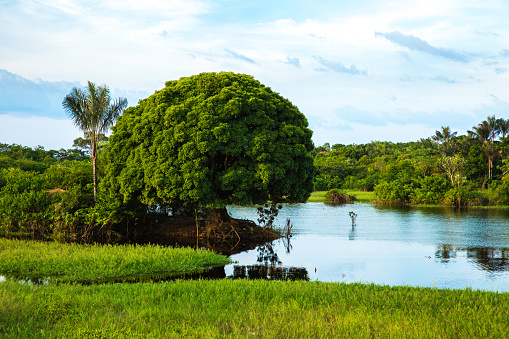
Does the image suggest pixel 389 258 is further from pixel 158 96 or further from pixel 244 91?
pixel 158 96

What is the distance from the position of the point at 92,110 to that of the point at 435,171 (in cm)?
5707

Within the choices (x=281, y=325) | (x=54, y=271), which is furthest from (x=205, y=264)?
(x=281, y=325)

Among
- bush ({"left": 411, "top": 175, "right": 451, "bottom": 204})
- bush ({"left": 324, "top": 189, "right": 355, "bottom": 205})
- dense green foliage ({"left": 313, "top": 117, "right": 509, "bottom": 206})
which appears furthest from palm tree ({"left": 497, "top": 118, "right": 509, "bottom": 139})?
bush ({"left": 324, "top": 189, "right": 355, "bottom": 205})

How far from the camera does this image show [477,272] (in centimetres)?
1750

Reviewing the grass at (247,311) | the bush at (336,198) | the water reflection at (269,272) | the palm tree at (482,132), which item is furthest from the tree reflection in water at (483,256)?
the palm tree at (482,132)

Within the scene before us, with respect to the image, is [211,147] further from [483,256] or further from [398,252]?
[483,256]

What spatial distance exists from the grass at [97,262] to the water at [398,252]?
1830 mm

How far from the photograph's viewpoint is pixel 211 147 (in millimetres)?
22172

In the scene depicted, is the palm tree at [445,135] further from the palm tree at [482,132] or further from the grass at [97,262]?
the grass at [97,262]

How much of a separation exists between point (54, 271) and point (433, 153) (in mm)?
79661

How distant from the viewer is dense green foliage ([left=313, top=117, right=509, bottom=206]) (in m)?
54.7

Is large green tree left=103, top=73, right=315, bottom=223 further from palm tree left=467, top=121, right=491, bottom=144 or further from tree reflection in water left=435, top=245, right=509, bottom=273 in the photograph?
palm tree left=467, top=121, right=491, bottom=144

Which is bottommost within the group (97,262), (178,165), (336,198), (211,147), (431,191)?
(97,262)

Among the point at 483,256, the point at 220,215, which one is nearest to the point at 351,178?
the point at 220,215
